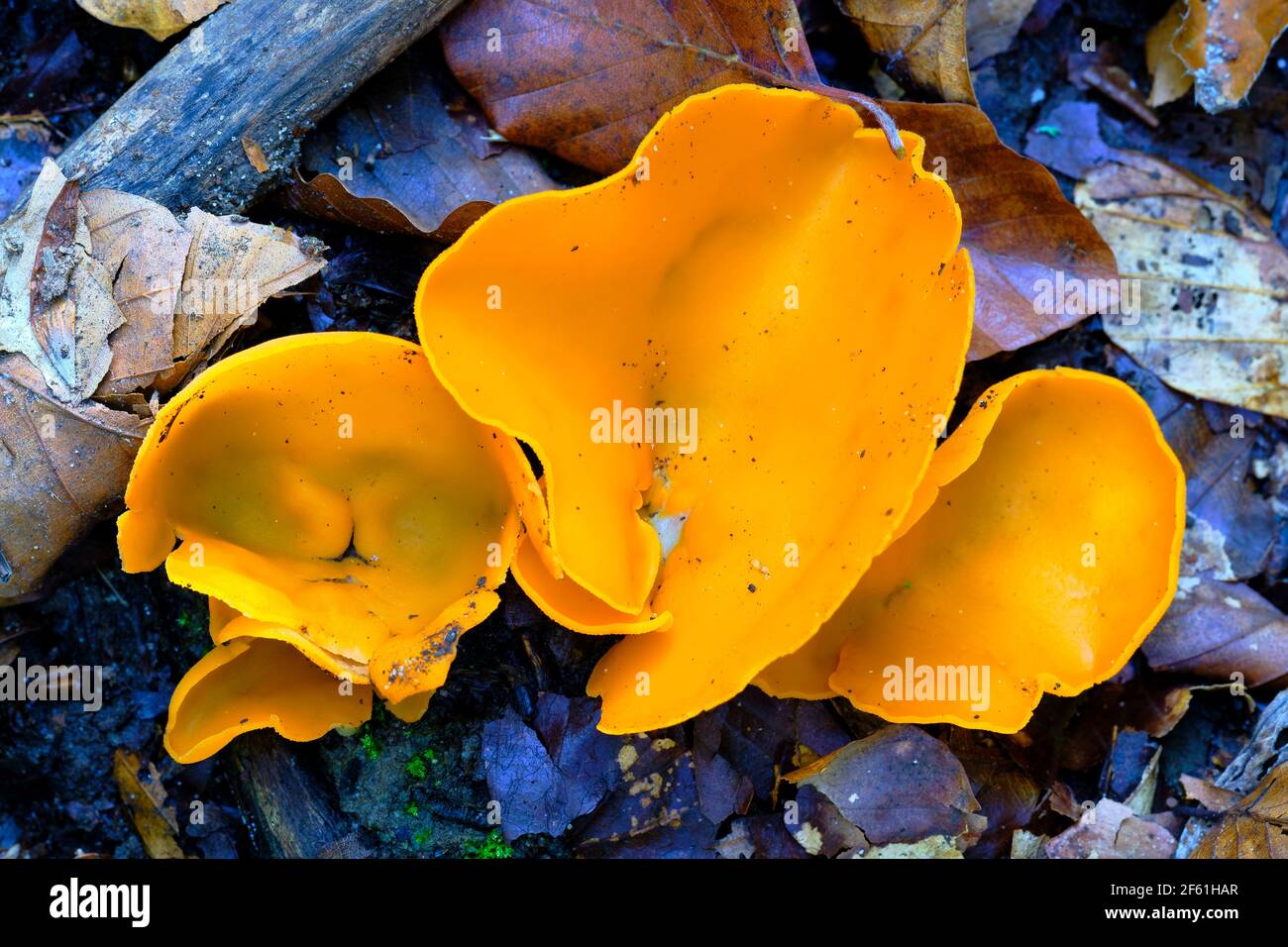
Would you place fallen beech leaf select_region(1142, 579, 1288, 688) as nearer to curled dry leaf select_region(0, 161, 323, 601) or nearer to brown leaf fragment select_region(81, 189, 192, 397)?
curled dry leaf select_region(0, 161, 323, 601)

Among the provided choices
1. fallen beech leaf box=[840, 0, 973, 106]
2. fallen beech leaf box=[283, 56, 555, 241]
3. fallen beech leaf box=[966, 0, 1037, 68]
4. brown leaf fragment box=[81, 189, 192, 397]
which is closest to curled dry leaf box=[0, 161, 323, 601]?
brown leaf fragment box=[81, 189, 192, 397]

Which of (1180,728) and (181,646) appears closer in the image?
(181,646)

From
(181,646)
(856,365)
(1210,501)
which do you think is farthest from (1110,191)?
(181,646)

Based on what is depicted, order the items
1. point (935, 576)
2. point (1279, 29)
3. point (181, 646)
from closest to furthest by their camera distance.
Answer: point (935, 576) < point (181, 646) < point (1279, 29)

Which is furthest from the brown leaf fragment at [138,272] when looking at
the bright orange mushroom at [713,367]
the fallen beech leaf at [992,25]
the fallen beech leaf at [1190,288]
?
the fallen beech leaf at [1190,288]

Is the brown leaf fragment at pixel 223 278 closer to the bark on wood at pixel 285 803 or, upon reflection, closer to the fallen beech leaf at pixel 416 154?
the fallen beech leaf at pixel 416 154
